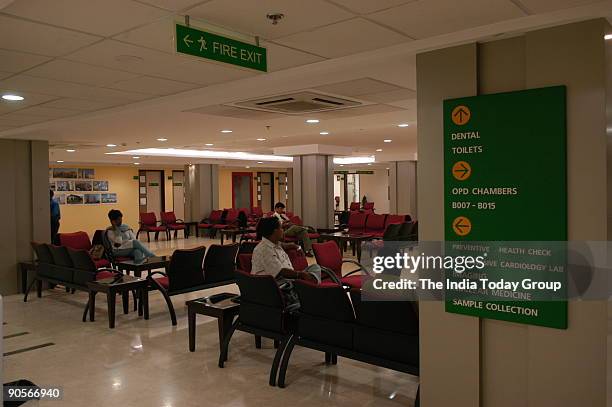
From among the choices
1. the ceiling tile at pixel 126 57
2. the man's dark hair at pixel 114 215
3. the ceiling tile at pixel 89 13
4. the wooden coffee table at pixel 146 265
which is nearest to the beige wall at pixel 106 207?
the man's dark hair at pixel 114 215

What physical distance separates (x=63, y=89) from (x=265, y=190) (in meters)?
21.7

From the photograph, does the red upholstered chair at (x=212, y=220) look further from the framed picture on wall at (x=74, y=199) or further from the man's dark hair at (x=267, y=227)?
the man's dark hair at (x=267, y=227)

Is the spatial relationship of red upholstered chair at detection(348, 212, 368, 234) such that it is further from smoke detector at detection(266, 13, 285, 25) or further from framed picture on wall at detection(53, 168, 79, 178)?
framed picture on wall at detection(53, 168, 79, 178)

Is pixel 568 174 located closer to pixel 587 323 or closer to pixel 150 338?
pixel 587 323

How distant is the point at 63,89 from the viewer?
5230mm

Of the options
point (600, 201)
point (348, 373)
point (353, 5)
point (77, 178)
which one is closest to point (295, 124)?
point (348, 373)

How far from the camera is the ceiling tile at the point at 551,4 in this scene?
9.39ft

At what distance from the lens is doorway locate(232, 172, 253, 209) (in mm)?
25359

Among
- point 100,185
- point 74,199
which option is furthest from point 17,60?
point 100,185

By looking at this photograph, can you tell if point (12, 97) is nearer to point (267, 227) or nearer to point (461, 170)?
point (267, 227)

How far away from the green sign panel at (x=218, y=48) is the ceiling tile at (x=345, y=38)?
23cm

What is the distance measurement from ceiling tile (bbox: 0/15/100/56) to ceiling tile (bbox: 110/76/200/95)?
102 centimetres

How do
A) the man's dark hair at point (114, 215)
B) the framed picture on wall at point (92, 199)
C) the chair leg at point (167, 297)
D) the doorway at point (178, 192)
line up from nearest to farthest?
1. the chair leg at point (167, 297)
2. the man's dark hair at point (114, 215)
3. the framed picture on wall at point (92, 199)
4. the doorway at point (178, 192)

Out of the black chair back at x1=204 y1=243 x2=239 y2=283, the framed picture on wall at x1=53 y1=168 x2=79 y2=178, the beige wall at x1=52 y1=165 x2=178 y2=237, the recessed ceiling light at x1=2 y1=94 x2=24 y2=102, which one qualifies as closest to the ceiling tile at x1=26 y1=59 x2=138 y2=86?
the recessed ceiling light at x1=2 y1=94 x2=24 y2=102
